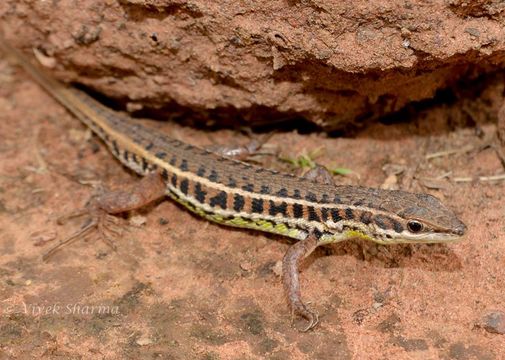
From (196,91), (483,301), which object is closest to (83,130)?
(196,91)

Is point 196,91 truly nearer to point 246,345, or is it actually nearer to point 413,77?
point 413,77

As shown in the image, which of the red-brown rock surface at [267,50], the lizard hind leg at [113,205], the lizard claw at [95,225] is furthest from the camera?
the lizard hind leg at [113,205]

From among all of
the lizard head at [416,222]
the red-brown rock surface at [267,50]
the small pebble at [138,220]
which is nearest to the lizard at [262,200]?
the lizard head at [416,222]

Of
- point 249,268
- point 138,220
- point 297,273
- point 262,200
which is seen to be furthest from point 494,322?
point 138,220

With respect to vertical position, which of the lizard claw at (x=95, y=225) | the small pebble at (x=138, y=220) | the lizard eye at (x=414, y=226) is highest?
the lizard eye at (x=414, y=226)

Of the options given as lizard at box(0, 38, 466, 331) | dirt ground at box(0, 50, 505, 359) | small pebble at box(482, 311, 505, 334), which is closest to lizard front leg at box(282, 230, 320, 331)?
lizard at box(0, 38, 466, 331)

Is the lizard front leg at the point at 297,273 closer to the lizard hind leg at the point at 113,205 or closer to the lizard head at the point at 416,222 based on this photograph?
the lizard head at the point at 416,222

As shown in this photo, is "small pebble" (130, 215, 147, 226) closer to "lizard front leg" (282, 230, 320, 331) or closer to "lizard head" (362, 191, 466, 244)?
"lizard front leg" (282, 230, 320, 331)

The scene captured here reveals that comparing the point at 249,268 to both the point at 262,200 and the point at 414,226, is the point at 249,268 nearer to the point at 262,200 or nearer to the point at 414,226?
the point at 262,200

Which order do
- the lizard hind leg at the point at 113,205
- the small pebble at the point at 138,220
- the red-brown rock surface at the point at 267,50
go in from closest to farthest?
the red-brown rock surface at the point at 267,50
the lizard hind leg at the point at 113,205
the small pebble at the point at 138,220
